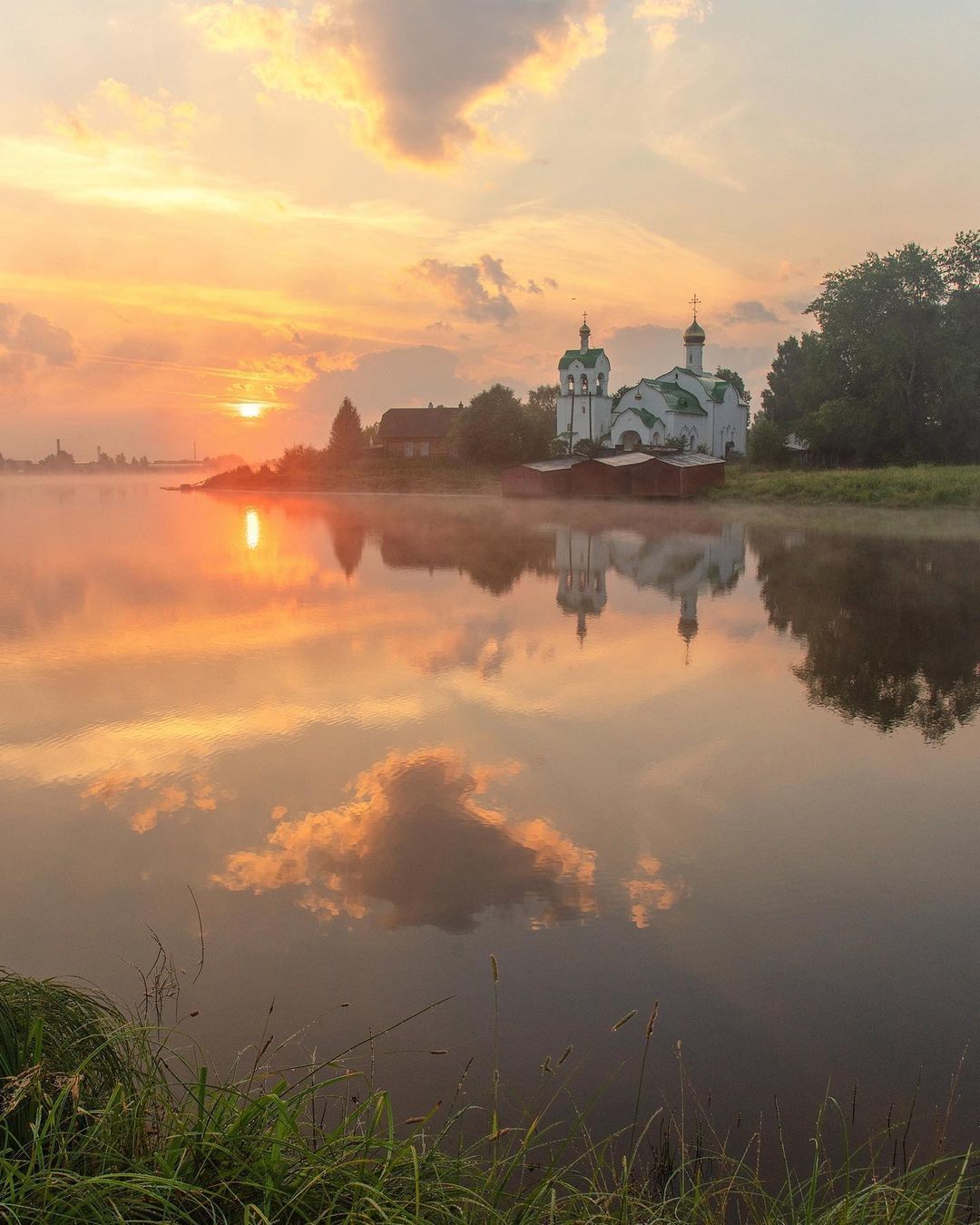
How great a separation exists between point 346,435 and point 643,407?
32822mm

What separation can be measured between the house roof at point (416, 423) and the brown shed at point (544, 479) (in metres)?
39.2

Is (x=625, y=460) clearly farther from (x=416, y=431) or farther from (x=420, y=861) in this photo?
(x=420, y=861)

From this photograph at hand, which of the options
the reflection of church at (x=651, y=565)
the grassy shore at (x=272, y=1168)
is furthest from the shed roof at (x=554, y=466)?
Answer: the grassy shore at (x=272, y=1168)

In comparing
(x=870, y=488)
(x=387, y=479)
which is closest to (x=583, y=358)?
(x=387, y=479)

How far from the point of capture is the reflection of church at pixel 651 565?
73.4 feet

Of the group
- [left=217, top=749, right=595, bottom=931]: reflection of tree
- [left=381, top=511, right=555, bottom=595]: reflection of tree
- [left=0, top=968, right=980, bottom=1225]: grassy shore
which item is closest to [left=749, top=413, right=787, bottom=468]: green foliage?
[left=381, top=511, right=555, bottom=595]: reflection of tree

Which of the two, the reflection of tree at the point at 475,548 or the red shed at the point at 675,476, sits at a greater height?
A: the red shed at the point at 675,476

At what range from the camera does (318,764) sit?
1081cm

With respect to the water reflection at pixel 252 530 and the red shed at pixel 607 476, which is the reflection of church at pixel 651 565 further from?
the red shed at pixel 607 476

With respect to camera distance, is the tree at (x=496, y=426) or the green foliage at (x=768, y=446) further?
the tree at (x=496, y=426)

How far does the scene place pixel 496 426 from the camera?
84.7m

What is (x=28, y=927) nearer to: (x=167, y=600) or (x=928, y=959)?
(x=928, y=959)

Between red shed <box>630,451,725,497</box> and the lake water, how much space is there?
1556 inches

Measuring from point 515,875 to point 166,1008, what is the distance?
298cm
